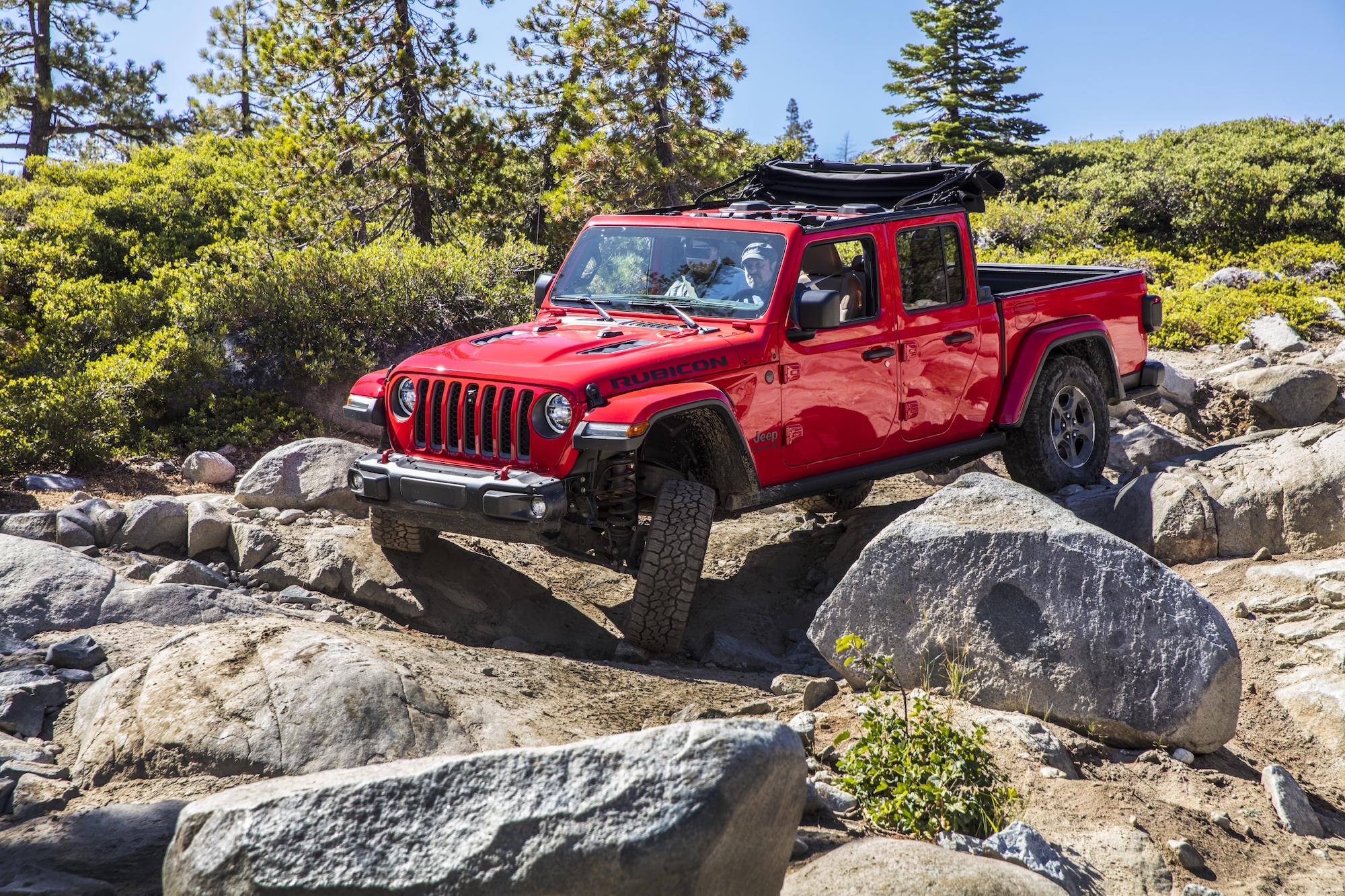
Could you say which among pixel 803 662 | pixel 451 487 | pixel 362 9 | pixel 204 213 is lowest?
pixel 803 662

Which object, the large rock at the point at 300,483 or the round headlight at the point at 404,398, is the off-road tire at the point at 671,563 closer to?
the round headlight at the point at 404,398

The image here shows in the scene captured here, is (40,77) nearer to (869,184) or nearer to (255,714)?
(869,184)

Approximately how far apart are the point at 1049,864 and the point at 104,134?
2559cm

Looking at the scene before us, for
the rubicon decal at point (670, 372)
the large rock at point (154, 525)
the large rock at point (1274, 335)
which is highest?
the rubicon decal at point (670, 372)

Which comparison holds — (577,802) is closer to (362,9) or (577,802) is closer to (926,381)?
(926,381)

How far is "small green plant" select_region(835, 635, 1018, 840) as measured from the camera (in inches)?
139

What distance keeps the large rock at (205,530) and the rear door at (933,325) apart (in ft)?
13.9

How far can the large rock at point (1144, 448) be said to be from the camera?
29.2ft

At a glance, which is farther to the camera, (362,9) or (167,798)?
(362,9)

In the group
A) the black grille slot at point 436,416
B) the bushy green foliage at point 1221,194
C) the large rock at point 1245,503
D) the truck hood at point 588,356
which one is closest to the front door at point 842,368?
the truck hood at point 588,356

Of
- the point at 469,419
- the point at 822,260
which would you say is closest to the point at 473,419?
the point at 469,419

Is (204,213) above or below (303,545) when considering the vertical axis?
above

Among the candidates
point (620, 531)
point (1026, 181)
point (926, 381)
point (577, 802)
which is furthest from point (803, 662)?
point (1026, 181)

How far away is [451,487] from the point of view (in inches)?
200
